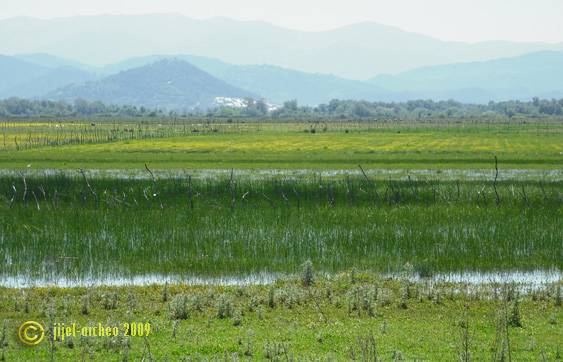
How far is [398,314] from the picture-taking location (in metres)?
16.5

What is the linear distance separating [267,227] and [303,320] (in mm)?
11650

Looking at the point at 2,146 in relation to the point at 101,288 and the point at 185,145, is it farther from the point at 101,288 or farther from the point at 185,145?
the point at 101,288

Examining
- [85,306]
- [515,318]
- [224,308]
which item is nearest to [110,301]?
[85,306]

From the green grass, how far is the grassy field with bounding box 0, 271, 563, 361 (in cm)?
337

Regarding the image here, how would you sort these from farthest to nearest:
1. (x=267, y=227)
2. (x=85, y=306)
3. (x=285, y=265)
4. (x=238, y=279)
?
(x=267, y=227) → (x=285, y=265) → (x=238, y=279) → (x=85, y=306)

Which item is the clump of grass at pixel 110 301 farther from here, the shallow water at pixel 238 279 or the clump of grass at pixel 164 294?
the shallow water at pixel 238 279

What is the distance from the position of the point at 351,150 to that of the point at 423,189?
31.6 m

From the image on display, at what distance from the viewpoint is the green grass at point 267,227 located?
2259 centimetres

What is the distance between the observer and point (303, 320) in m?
15.9

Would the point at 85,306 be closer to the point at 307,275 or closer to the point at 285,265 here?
the point at 307,275

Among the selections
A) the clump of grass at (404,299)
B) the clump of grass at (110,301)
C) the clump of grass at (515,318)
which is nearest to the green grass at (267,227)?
the clump of grass at (404,299)

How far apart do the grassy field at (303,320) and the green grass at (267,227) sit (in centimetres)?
337

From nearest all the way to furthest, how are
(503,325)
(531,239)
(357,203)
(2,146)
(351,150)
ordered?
(503,325) < (531,239) < (357,203) < (351,150) < (2,146)

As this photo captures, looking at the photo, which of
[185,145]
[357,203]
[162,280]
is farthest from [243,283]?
[185,145]
